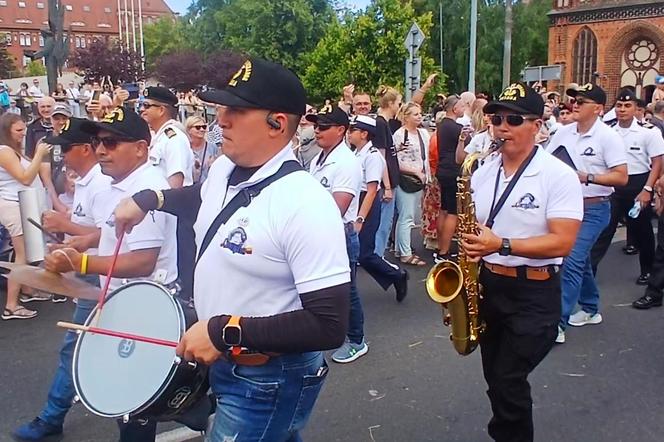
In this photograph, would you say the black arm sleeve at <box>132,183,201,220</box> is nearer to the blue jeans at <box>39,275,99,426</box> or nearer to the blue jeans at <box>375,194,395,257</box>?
the blue jeans at <box>39,275,99,426</box>

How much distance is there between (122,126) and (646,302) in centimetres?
501

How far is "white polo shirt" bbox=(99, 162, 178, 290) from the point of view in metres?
3.09

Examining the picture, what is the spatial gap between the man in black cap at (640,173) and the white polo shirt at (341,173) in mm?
3192

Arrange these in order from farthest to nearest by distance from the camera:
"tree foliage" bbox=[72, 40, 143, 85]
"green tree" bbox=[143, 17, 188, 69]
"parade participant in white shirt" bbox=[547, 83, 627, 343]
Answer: "green tree" bbox=[143, 17, 188, 69], "tree foliage" bbox=[72, 40, 143, 85], "parade participant in white shirt" bbox=[547, 83, 627, 343]

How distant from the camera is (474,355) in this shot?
520cm

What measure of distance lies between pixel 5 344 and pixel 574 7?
34596mm

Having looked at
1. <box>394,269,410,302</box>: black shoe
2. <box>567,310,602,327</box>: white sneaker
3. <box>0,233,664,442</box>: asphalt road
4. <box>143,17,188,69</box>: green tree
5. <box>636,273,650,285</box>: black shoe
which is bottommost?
<box>0,233,664,442</box>: asphalt road

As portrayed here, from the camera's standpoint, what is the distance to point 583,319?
589 centimetres

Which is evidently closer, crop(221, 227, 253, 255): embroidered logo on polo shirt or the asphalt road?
crop(221, 227, 253, 255): embroidered logo on polo shirt

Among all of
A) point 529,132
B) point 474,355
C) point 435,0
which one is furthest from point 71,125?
point 435,0

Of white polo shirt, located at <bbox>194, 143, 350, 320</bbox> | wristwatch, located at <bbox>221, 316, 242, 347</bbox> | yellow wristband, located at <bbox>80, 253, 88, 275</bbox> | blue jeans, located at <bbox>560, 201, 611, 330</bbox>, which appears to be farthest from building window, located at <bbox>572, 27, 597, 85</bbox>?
wristwatch, located at <bbox>221, 316, 242, 347</bbox>

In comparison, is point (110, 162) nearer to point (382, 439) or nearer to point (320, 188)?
point (320, 188)

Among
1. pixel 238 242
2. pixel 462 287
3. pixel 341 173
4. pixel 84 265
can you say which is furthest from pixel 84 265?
pixel 341 173

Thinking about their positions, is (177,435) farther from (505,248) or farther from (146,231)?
(505,248)
